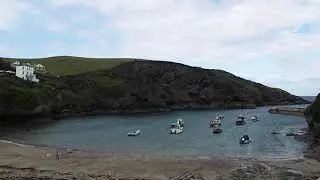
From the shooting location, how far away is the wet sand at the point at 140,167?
54.3 metres

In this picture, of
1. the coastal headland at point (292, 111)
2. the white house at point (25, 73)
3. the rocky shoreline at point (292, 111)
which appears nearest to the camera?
the rocky shoreline at point (292, 111)

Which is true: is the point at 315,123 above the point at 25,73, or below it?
below

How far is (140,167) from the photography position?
61.7m

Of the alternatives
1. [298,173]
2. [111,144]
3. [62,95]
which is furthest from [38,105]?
[298,173]

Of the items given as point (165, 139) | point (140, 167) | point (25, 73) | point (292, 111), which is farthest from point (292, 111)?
point (140, 167)

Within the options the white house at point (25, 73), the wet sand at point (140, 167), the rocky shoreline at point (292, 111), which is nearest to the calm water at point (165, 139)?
the wet sand at point (140, 167)

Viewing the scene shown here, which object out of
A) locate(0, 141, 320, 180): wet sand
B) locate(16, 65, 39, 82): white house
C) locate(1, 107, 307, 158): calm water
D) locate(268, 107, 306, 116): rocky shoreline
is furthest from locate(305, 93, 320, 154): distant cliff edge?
locate(16, 65, 39, 82): white house

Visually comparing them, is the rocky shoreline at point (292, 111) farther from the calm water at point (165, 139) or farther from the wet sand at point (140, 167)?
the wet sand at point (140, 167)

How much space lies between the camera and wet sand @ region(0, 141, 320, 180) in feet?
178

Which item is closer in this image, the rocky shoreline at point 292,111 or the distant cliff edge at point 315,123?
the distant cliff edge at point 315,123

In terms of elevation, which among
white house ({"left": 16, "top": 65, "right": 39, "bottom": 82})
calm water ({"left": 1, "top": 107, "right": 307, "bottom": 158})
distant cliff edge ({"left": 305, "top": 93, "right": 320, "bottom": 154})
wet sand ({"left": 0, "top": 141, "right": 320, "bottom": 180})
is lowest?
wet sand ({"left": 0, "top": 141, "right": 320, "bottom": 180})

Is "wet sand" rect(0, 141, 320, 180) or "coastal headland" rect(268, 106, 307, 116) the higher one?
"coastal headland" rect(268, 106, 307, 116)

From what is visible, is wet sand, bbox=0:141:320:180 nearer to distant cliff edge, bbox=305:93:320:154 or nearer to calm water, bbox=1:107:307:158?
calm water, bbox=1:107:307:158

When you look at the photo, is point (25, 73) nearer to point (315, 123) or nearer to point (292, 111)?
point (292, 111)
